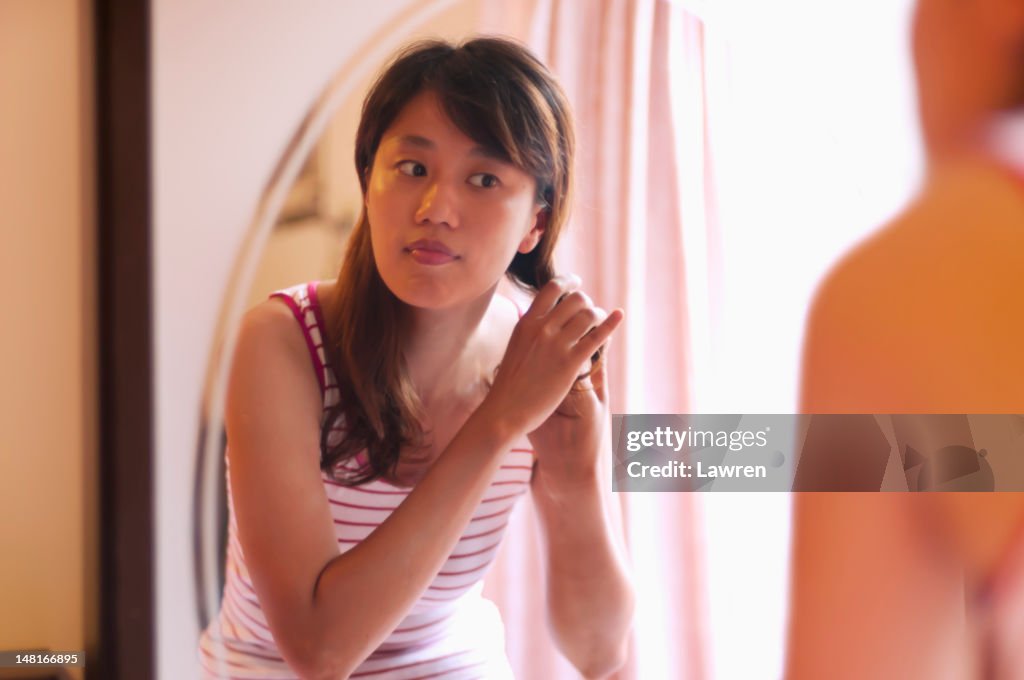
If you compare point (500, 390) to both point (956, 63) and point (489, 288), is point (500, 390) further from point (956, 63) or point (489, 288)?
point (956, 63)

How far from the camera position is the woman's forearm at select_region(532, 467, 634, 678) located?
3.12 ft

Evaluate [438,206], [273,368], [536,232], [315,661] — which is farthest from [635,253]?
[315,661]

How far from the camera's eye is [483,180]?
853mm

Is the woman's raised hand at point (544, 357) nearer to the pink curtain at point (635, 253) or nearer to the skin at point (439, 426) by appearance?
the skin at point (439, 426)

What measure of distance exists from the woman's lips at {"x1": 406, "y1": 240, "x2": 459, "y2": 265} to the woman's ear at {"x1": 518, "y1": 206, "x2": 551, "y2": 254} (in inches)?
3.4

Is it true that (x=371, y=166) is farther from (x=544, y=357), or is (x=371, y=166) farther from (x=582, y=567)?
(x=582, y=567)

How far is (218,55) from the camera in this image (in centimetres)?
92

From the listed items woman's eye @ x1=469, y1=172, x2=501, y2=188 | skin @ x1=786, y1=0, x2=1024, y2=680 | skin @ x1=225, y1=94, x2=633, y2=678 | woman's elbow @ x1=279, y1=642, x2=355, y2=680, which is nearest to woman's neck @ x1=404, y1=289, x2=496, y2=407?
skin @ x1=225, y1=94, x2=633, y2=678

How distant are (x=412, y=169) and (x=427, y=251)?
7 cm

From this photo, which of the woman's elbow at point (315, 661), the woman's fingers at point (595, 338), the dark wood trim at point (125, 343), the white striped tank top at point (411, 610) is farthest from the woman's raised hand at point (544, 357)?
the dark wood trim at point (125, 343)

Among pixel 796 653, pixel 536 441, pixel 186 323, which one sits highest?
pixel 186 323

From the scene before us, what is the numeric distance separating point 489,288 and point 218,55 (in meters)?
0.33

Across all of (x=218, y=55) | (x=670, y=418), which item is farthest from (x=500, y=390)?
(x=218, y=55)

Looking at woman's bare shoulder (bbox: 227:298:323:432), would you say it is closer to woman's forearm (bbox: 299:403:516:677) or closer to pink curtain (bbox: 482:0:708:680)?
woman's forearm (bbox: 299:403:516:677)
